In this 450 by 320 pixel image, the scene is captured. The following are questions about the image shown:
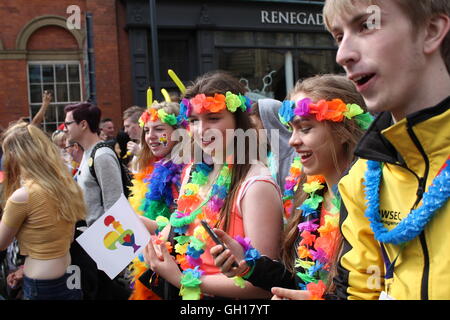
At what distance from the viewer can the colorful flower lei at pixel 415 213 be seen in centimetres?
107

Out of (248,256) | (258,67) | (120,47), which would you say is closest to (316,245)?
(248,256)

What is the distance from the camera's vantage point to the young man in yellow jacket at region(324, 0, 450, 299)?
108 cm

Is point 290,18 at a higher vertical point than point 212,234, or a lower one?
higher

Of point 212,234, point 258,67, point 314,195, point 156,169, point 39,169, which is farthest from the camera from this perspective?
point 258,67

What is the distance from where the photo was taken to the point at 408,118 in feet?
3.59

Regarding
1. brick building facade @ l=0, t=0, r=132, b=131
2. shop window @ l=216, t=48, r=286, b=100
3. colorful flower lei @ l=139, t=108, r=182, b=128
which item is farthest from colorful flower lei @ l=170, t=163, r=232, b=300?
shop window @ l=216, t=48, r=286, b=100

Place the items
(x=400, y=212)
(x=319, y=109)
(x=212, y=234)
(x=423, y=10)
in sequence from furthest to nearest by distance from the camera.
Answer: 1. (x=319, y=109)
2. (x=212, y=234)
3. (x=400, y=212)
4. (x=423, y=10)

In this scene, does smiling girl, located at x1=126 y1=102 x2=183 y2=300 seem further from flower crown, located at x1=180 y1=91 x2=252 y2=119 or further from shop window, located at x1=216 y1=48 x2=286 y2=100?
shop window, located at x1=216 y1=48 x2=286 y2=100

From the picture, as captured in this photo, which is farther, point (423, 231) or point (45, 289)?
point (45, 289)

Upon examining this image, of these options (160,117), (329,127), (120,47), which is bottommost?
(329,127)

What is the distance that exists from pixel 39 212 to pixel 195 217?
1.16 meters

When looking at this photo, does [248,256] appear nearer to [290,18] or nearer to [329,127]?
[329,127]

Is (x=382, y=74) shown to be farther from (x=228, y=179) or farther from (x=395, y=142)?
(x=228, y=179)

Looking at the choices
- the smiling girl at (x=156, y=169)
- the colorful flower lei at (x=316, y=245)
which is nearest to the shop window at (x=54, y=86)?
the smiling girl at (x=156, y=169)
